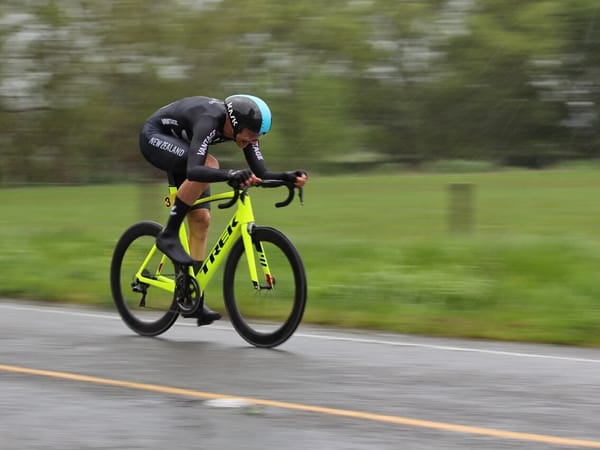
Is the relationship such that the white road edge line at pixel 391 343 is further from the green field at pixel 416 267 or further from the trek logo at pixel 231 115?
the trek logo at pixel 231 115

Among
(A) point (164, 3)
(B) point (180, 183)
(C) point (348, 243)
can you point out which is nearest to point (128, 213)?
(C) point (348, 243)

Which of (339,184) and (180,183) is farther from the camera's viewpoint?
(339,184)

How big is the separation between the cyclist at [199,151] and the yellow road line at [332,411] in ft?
5.22

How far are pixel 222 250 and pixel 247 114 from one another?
104 cm

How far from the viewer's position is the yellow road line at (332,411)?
18.5 feet

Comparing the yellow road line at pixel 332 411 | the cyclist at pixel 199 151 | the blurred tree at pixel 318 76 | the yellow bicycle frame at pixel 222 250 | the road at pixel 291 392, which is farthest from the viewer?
the blurred tree at pixel 318 76

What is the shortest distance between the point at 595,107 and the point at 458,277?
41581mm

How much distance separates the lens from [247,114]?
8.23 metres

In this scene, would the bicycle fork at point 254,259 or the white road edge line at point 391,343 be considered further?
the bicycle fork at point 254,259

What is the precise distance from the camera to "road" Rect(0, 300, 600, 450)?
5.74m

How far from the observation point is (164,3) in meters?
32.1

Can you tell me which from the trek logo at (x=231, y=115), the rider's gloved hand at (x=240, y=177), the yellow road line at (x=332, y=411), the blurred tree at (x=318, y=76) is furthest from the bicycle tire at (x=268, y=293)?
the blurred tree at (x=318, y=76)

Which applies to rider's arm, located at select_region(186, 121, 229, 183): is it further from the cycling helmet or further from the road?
the road

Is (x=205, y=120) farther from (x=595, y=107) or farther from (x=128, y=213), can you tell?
(x=595, y=107)
